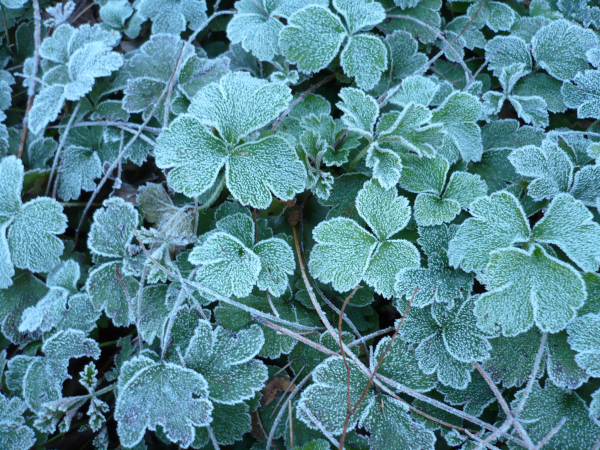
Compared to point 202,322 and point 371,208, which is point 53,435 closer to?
point 202,322

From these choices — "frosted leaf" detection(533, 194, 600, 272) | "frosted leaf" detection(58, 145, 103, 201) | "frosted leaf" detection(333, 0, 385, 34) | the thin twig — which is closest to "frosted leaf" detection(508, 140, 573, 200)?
"frosted leaf" detection(533, 194, 600, 272)

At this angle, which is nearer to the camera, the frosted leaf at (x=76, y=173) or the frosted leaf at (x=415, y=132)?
the frosted leaf at (x=415, y=132)

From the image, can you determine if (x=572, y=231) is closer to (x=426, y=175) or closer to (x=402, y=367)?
(x=426, y=175)

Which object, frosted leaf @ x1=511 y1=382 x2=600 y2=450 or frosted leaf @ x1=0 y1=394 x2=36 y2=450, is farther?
frosted leaf @ x1=0 y1=394 x2=36 y2=450

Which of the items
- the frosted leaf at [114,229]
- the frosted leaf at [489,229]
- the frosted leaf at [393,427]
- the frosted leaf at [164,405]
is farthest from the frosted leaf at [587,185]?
the frosted leaf at [114,229]

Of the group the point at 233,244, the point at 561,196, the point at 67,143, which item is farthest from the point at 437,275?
the point at 67,143

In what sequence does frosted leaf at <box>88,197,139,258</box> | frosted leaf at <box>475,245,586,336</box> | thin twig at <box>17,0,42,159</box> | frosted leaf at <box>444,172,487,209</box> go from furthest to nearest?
1. thin twig at <box>17,0,42,159</box>
2. frosted leaf at <box>88,197,139,258</box>
3. frosted leaf at <box>444,172,487,209</box>
4. frosted leaf at <box>475,245,586,336</box>

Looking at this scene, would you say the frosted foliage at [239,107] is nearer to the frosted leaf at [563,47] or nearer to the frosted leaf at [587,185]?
the frosted leaf at [587,185]

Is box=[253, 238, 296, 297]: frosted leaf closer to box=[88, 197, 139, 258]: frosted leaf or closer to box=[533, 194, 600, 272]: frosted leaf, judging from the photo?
box=[88, 197, 139, 258]: frosted leaf

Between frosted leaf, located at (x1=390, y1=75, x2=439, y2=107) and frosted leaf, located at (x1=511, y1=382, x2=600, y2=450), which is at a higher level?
frosted leaf, located at (x1=390, y1=75, x2=439, y2=107)
